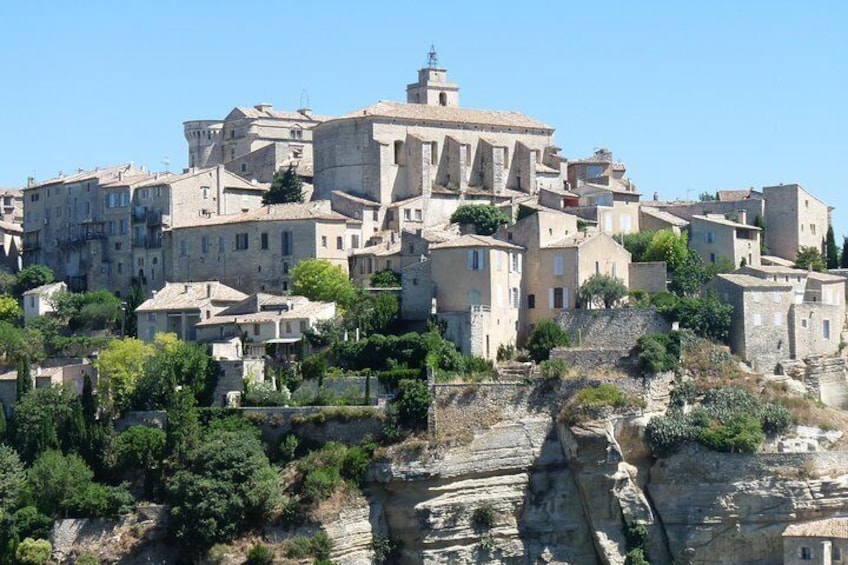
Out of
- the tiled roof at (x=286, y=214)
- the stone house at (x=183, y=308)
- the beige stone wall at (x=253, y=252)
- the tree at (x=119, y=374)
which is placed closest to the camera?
the tree at (x=119, y=374)

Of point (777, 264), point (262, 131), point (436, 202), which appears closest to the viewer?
point (777, 264)

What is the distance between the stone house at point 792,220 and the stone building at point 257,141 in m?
20.5

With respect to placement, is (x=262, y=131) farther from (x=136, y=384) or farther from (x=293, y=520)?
(x=293, y=520)

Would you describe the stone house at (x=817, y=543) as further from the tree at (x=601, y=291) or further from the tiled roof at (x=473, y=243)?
the tiled roof at (x=473, y=243)

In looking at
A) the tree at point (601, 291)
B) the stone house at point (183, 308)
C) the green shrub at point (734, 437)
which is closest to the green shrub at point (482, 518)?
the green shrub at point (734, 437)

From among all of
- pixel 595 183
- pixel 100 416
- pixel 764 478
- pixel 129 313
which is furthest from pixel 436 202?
pixel 764 478

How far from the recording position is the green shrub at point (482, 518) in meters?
55.2

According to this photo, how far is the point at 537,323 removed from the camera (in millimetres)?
61406

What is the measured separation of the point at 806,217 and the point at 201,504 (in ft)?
89.1

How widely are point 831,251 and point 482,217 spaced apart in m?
12.8

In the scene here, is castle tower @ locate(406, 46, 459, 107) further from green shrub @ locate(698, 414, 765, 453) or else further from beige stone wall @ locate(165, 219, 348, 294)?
green shrub @ locate(698, 414, 765, 453)

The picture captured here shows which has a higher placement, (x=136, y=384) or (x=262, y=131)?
(x=262, y=131)

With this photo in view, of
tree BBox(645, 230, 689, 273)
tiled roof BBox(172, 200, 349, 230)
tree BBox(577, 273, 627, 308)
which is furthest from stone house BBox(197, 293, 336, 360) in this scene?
tree BBox(645, 230, 689, 273)

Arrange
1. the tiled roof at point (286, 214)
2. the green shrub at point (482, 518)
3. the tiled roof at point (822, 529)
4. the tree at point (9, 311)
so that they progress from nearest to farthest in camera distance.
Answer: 1. the tiled roof at point (822, 529)
2. the green shrub at point (482, 518)
3. the tiled roof at point (286, 214)
4. the tree at point (9, 311)
